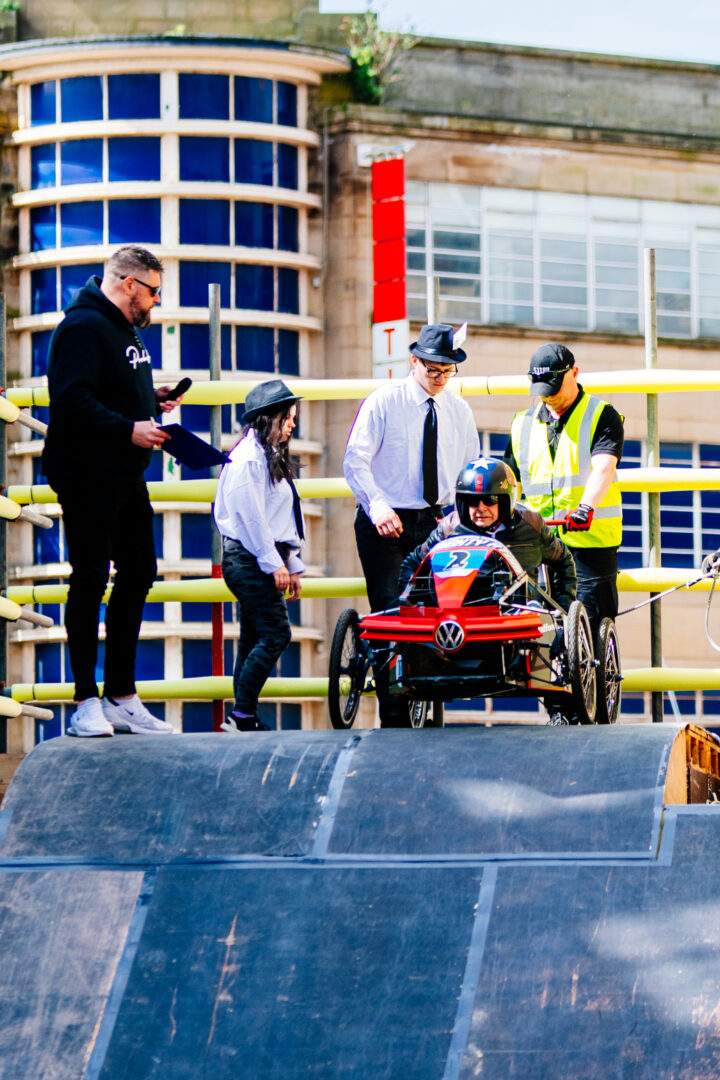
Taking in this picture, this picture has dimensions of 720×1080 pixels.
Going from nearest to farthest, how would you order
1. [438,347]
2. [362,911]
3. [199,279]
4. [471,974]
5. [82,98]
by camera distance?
[471,974], [362,911], [438,347], [199,279], [82,98]

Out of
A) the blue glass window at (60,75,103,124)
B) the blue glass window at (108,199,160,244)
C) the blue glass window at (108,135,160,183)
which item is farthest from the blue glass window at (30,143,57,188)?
the blue glass window at (108,199,160,244)

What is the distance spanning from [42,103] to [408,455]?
929 inches

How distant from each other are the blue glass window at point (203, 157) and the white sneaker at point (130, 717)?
75.4ft

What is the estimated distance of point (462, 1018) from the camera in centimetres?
583

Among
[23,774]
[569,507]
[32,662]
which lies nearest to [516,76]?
[32,662]

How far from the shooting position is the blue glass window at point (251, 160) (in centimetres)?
3036

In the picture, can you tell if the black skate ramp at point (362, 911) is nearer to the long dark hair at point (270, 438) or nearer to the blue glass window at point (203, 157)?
the long dark hair at point (270, 438)

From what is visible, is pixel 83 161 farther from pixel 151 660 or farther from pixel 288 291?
pixel 151 660

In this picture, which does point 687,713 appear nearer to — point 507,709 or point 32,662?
point 507,709

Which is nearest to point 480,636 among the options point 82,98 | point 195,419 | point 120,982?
point 120,982

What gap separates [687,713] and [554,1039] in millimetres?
26815

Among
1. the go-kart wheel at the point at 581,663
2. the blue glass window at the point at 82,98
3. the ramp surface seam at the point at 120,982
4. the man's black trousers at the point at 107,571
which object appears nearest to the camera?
the ramp surface seam at the point at 120,982

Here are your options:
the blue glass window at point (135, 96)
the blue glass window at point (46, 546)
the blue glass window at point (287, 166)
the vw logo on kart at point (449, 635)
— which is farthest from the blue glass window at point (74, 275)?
the vw logo on kart at point (449, 635)

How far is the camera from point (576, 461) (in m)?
8.99
